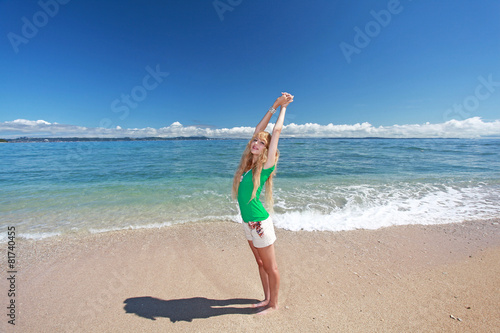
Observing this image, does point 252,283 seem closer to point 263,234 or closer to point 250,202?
point 263,234

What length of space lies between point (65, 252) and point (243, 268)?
4150 mm

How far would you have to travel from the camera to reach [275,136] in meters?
2.55

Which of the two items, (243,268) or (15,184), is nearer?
(243,268)

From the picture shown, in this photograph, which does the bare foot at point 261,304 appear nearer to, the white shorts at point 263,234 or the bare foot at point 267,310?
the bare foot at point 267,310

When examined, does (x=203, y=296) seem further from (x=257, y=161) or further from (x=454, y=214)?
(x=454, y=214)

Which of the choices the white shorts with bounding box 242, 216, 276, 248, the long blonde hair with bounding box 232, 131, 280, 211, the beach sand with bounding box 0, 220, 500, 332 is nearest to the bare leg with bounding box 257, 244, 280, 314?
the white shorts with bounding box 242, 216, 276, 248

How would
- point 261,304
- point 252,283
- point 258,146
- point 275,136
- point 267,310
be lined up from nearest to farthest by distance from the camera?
point 275,136 → point 258,146 → point 267,310 → point 261,304 → point 252,283

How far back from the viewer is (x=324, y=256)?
441 centimetres

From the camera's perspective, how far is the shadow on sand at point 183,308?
3.00 meters

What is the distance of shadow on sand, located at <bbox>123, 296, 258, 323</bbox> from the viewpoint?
9.85 feet

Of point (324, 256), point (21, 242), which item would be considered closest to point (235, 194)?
point (324, 256)

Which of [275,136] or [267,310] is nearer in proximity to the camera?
[275,136]

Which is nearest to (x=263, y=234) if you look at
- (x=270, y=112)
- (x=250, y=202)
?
(x=250, y=202)

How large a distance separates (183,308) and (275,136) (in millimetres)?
2874
